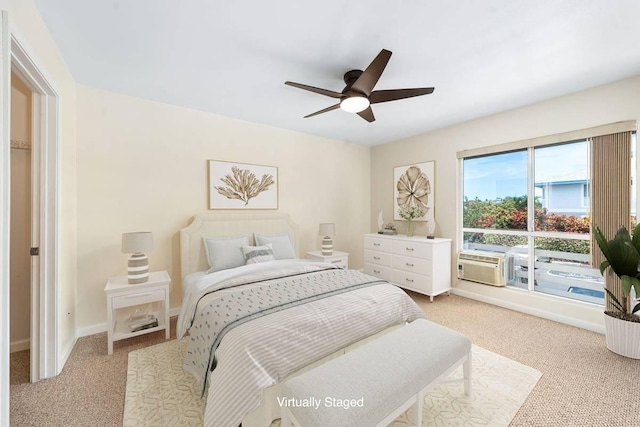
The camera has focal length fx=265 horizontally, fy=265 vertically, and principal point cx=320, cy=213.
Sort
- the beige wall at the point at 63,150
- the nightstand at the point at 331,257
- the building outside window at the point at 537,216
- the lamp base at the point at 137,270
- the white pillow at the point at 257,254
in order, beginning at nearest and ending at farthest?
the beige wall at the point at 63,150
the lamp base at the point at 137,270
the building outside window at the point at 537,216
the white pillow at the point at 257,254
the nightstand at the point at 331,257

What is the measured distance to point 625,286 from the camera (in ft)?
7.27

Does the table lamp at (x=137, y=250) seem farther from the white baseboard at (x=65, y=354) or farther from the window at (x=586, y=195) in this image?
the window at (x=586, y=195)

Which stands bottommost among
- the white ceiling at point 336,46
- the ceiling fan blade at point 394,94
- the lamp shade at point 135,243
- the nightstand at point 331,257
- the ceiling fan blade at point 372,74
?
the nightstand at point 331,257

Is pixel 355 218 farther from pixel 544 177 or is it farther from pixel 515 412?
pixel 515 412

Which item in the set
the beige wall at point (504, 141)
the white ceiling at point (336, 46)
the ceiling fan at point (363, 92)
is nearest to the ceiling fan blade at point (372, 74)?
the ceiling fan at point (363, 92)

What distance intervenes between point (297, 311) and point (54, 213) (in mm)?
2013

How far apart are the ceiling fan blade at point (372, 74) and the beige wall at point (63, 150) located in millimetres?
2020

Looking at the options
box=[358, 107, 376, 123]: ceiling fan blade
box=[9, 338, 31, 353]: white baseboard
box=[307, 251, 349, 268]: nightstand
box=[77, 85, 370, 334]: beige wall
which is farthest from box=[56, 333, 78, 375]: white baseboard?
box=[358, 107, 376, 123]: ceiling fan blade

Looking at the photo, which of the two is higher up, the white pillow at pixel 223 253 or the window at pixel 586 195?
the window at pixel 586 195

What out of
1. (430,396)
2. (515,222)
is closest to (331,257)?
(430,396)

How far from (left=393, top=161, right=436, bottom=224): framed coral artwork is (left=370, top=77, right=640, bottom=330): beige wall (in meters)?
0.10

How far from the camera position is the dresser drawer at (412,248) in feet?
12.1

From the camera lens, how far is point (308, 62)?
7.32ft

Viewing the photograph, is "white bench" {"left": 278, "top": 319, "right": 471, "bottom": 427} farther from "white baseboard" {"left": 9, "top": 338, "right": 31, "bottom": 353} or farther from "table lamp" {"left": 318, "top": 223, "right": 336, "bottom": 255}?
"white baseboard" {"left": 9, "top": 338, "right": 31, "bottom": 353}
